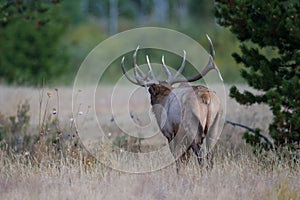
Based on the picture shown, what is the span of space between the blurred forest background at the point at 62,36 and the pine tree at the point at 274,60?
447cm

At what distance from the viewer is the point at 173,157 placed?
1120 centimetres

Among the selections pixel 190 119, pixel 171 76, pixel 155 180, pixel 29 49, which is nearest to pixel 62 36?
pixel 29 49

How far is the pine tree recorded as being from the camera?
1108 cm

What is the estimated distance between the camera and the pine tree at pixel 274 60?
1108 centimetres

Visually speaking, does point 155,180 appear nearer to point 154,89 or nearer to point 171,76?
point 154,89

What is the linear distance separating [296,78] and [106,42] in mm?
32405

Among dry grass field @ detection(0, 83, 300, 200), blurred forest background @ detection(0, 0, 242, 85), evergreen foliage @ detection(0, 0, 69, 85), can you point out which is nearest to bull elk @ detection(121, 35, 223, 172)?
dry grass field @ detection(0, 83, 300, 200)

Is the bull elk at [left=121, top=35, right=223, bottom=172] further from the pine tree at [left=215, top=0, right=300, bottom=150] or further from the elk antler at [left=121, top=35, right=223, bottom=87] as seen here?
the pine tree at [left=215, top=0, right=300, bottom=150]

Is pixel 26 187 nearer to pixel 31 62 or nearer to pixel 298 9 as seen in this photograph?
pixel 298 9

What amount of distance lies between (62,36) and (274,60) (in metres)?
23.7

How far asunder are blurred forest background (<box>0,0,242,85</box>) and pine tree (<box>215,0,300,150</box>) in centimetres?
447

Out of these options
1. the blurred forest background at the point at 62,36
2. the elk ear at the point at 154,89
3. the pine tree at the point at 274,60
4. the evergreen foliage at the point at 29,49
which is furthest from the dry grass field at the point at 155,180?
the evergreen foliage at the point at 29,49

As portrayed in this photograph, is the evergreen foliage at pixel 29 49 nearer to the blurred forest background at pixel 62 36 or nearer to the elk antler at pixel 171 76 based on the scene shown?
the blurred forest background at pixel 62 36

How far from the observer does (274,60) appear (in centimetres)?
1185
